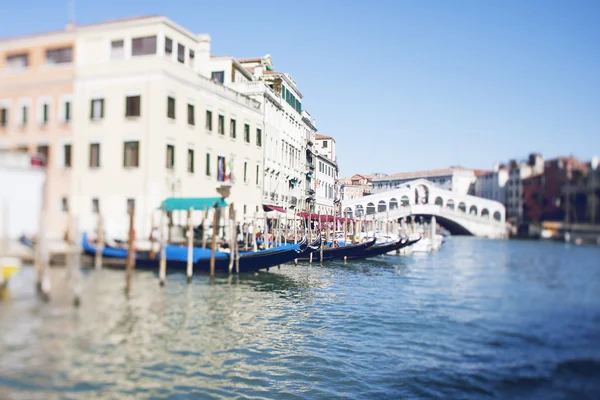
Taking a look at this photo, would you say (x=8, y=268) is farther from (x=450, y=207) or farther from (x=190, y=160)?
(x=450, y=207)

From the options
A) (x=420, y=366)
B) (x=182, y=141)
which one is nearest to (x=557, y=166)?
(x=182, y=141)

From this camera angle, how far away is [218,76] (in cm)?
269

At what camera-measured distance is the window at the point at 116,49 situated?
6.72ft

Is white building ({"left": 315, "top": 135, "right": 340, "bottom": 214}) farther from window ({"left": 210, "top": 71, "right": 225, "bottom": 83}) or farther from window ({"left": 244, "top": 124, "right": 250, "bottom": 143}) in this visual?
window ({"left": 210, "top": 71, "right": 225, "bottom": 83})

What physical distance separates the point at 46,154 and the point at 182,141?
22.4 inches

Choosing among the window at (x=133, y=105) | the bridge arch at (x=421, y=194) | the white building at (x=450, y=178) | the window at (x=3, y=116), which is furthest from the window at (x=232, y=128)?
the bridge arch at (x=421, y=194)

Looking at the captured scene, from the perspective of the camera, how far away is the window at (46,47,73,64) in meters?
1.92

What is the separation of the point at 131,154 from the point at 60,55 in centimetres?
45

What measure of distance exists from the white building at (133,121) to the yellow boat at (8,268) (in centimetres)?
31

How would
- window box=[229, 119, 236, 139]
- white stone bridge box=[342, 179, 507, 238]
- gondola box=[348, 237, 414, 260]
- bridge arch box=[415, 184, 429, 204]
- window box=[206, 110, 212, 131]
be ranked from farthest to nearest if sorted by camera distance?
gondola box=[348, 237, 414, 260]
bridge arch box=[415, 184, 429, 204]
window box=[229, 119, 236, 139]
window box=[206, 110, 212, 131]
white stone bridge box=[342, 179, 507, 238]

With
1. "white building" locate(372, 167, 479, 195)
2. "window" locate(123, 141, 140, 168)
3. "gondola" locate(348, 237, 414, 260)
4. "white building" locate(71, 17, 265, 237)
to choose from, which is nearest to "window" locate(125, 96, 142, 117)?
"white building" locate(71, 17, 265, 237)

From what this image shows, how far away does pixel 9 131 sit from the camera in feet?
5.76

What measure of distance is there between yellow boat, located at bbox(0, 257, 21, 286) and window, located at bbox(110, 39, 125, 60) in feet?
2.90

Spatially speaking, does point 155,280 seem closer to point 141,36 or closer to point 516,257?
point 141,36
